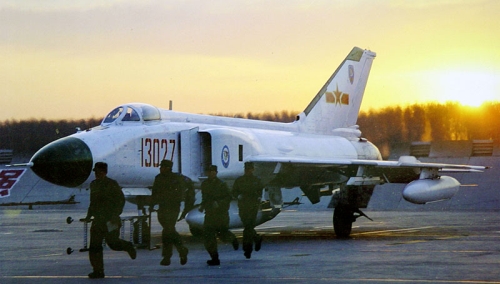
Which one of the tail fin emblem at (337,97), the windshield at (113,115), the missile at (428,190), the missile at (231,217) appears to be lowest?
the missile at (231,217)

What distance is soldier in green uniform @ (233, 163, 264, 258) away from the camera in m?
12.3

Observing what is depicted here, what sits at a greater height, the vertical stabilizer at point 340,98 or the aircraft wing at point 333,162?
the vertical stabilizer at point 340,98

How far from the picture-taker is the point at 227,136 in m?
16.4

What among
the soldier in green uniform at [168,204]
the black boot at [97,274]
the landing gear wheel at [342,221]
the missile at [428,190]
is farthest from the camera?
the landing gear wheel at [342,221]

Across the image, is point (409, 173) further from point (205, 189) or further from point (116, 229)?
point (116, 229)

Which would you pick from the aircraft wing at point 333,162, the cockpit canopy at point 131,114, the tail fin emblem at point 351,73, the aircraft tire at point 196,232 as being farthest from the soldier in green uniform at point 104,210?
the tail fin emblem at point 351,73

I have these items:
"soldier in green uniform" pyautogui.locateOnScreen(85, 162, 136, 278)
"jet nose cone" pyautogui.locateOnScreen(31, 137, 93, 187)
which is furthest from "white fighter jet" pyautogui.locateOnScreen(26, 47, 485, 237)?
"soldier in green uniform" pyautogui.locateOnScreen(85, 162, 136, 278)

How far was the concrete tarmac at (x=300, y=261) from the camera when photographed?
386 inches

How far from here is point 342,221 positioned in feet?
57.8

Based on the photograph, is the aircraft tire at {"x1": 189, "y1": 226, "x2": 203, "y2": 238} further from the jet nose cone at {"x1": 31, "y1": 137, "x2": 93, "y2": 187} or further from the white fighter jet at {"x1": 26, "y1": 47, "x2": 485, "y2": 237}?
the jet nose cone at {"x1": 31, "y1": 137, "x2": 93, "y2": 187}

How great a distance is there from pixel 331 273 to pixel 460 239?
6.69m

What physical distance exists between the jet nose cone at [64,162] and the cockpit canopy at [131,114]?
153cm

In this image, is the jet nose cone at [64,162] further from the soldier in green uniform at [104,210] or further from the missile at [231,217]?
the soldier in green uniform at [104,210]

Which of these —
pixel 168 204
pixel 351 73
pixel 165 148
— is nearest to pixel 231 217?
pixel 165 148
